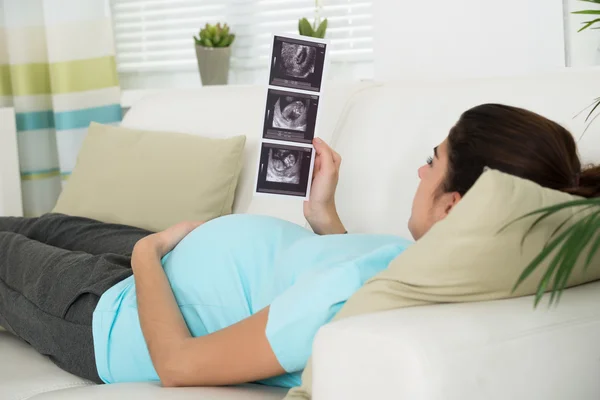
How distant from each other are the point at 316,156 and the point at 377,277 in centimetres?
68

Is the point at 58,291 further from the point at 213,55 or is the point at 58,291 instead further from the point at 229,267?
the point at 213,55

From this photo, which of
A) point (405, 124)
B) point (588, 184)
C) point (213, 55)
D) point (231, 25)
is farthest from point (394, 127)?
point (231, 25)

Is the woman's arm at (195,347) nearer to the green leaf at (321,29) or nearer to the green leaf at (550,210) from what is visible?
the green leaf at (550,210)

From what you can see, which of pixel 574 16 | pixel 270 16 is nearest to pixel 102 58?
pixel 270 16

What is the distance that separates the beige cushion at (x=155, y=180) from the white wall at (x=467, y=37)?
1.90 ft

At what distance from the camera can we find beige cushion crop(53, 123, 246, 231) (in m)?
2.12

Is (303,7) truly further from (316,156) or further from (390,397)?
(390,397)

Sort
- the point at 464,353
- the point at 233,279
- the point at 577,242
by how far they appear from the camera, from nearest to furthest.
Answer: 1. the point at 577,242
2. the point at 464,353
3. the point at 233,279

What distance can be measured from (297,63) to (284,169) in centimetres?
19

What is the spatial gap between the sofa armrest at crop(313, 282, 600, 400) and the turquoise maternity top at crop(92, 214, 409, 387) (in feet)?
0.78

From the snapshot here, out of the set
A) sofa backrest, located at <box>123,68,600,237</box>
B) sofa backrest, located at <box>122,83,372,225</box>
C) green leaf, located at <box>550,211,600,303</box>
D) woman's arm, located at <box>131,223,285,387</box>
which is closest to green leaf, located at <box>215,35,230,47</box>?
sofa backrest, located at <box>122,83,372,225</box>

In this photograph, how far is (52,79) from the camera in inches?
131

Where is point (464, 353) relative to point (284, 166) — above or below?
below

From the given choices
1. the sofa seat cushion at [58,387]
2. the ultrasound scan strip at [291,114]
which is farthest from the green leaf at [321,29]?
the sofa seat cushion at [58,387]
